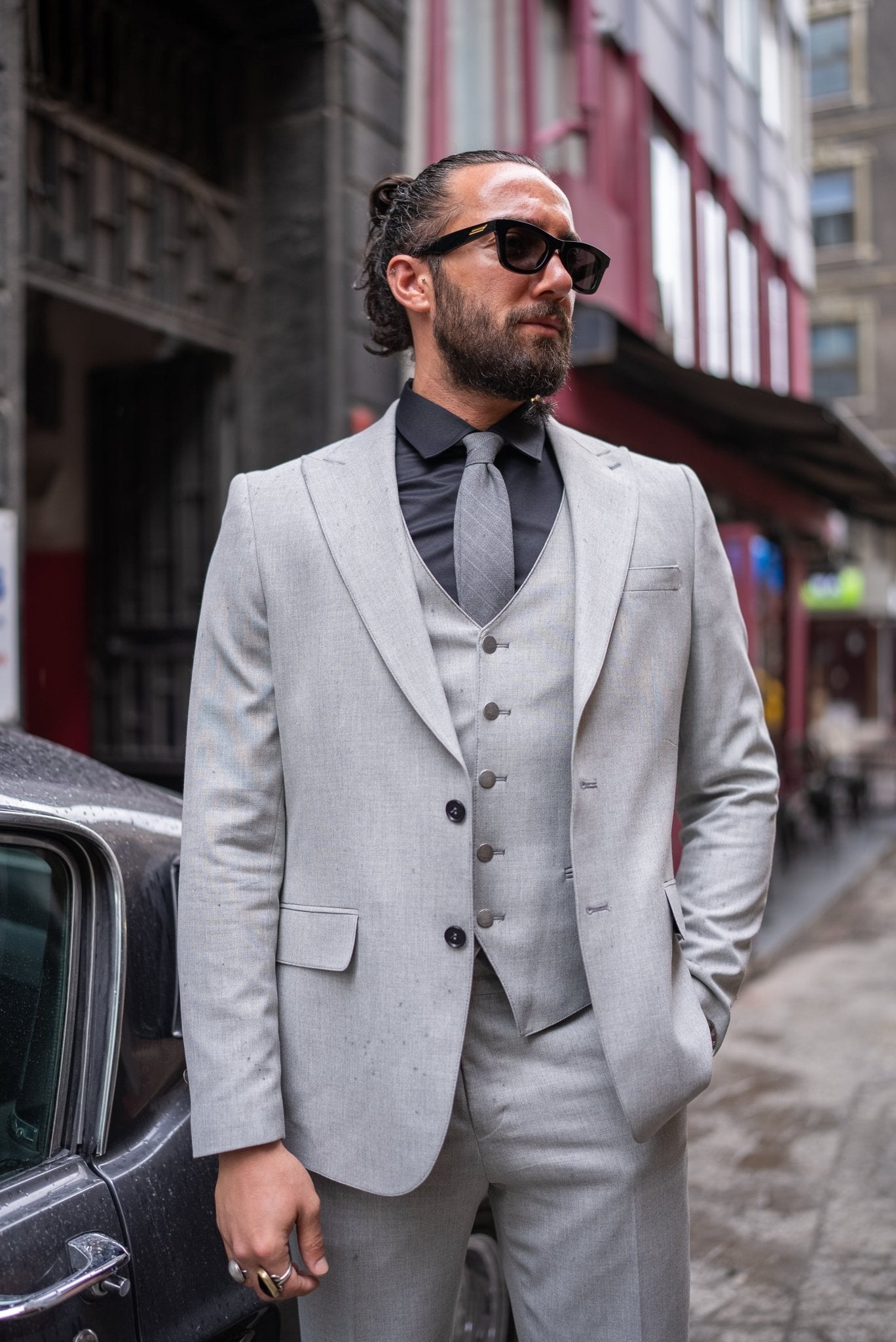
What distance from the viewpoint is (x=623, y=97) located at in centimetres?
1101

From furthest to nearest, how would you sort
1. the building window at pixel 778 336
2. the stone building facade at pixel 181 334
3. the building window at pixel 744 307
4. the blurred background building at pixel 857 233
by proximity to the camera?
the blurred background building at pixel 857 233
the building window at pixel 778 336
the building window at pixel 744 307
the stone building facade at pixel 181 334

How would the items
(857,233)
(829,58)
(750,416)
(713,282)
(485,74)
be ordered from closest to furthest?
(485,74) < (750,416) < (713,282) < (857,233) < (829,58)

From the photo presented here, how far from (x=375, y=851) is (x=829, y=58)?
95.7 feet

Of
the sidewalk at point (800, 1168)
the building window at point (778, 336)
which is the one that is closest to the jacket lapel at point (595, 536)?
the sidewalk at point (800, 1168)

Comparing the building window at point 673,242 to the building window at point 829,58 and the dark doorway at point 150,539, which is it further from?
the building window at point 829,58

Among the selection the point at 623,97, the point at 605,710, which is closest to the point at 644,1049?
the point at 605,710

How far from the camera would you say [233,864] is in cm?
174

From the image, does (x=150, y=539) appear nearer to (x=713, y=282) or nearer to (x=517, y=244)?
(x=517, y=244)

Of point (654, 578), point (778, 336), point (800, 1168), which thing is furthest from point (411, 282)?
point (778, 336)

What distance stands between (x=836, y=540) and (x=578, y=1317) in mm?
16188

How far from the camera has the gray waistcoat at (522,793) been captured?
68.5 inches

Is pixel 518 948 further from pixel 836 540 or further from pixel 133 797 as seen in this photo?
pixel 836 540

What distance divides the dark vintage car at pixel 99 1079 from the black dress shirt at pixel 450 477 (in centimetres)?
64

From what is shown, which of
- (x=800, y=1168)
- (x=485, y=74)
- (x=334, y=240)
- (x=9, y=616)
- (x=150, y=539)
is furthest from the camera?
(x=485, y=74)
